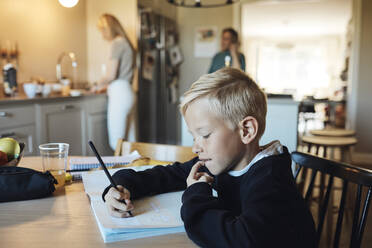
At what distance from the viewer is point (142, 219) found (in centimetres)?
70

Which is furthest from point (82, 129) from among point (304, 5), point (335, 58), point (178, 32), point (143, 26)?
point (335, 58)

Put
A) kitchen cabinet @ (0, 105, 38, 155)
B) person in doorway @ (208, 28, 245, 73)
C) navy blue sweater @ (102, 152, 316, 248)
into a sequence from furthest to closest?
person in doorway @ (208, 28, 245, 73) → kitchen cabinet @ (0, 105, 38, 155) → navy blue sweater @ (102, 152, 316, 248)

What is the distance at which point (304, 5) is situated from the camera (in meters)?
7.71

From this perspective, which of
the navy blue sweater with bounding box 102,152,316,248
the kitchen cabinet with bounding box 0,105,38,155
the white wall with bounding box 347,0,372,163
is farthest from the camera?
the white wall with bounding box 347,0,372,163

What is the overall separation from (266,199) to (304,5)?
7849 millimetres

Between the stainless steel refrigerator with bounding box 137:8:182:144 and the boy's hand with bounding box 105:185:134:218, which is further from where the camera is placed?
the stainless steel refrigerator with bounding box 137:8:182:144

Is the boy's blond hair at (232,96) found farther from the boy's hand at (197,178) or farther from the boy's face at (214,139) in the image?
the boy's hand at (197,178)

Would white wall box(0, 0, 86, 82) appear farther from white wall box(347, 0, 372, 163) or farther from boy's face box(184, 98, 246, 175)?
white wall box(347, 0, 372, 163)

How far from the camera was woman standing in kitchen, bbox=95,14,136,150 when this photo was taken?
3566 mm

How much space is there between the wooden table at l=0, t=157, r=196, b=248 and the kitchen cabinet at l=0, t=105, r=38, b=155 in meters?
1.93

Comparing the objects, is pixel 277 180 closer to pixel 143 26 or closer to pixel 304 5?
pixel 143 26

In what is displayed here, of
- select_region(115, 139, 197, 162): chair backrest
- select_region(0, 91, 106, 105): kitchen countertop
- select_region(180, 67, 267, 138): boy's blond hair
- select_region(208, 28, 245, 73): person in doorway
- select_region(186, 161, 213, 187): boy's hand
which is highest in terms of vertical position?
select_region(208, 28, 245, 73): person in doorway

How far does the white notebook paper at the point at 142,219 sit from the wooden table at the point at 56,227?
14 mm

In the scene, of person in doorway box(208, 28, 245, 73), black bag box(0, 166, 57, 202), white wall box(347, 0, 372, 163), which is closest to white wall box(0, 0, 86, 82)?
person in doorway box(208, 28, 245, 73)
